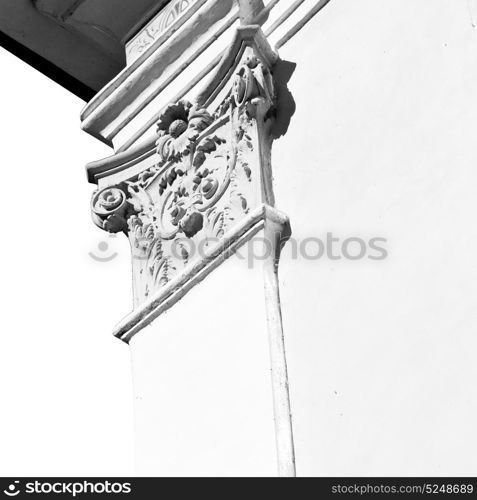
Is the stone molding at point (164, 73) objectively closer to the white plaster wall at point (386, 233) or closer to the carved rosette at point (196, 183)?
the carved rosette at point (196, 183)

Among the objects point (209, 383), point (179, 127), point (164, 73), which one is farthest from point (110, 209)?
point (209, 383)

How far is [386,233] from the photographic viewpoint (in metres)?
5.70

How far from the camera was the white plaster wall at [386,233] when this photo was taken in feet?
17.3

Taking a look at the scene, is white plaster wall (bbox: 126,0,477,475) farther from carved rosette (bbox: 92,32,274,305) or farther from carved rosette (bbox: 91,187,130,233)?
carved rosette (bbox: 91,187,130,233)

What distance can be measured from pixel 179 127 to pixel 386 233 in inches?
42.3

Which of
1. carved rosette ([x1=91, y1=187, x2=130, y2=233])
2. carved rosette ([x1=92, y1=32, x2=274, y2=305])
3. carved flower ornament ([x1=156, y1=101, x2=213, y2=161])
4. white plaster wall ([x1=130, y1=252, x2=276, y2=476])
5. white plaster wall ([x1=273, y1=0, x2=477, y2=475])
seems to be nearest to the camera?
white plaster wall ([x1=273, y1=0, x2=477, y2=475])

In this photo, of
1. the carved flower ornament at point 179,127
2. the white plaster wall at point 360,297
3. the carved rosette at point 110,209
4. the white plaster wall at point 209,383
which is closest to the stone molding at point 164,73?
the carved flower ornament at point 179,127

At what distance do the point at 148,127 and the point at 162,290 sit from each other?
2.77 ft

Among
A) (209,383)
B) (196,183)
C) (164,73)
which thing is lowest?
(209,383)

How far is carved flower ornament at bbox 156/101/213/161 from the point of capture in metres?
6.44

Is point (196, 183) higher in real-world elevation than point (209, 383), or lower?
higher

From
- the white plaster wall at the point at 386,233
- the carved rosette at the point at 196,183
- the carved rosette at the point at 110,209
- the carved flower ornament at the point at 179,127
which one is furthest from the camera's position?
the carved rosette at the point at 110,209

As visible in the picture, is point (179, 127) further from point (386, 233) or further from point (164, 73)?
point (386, 233)

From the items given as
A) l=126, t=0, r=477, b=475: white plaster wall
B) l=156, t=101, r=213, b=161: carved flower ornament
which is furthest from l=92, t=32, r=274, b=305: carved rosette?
l=126, t=0, r=477, b=475: white plaster wall
